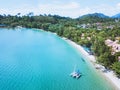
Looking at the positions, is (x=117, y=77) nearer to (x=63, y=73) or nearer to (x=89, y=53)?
(x=63, y=73)

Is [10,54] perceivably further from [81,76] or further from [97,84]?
[97,84]

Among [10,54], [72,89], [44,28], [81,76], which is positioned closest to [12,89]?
[72,89]

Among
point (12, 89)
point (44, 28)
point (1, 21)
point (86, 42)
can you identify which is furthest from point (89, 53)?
point (1, 21)

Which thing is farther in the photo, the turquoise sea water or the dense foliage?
the dense foliage

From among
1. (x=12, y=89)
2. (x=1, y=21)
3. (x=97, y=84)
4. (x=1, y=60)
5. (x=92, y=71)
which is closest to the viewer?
(x=12, y=89)

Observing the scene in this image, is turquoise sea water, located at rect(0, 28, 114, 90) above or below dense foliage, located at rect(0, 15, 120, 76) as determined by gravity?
below

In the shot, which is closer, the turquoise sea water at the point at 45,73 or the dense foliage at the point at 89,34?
the turquoise sea water at the point at 45,73

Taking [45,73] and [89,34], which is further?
[89,34]

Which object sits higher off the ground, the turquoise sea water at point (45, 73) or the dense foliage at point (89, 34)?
the dense foliage at point (89, 34)

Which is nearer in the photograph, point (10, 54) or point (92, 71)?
point (92, 71)

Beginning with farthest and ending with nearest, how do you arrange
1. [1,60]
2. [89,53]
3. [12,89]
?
1. [89,53]
2. [1,60]
3. [12,89]

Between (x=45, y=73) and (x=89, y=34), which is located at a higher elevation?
(x=89, y=34)
